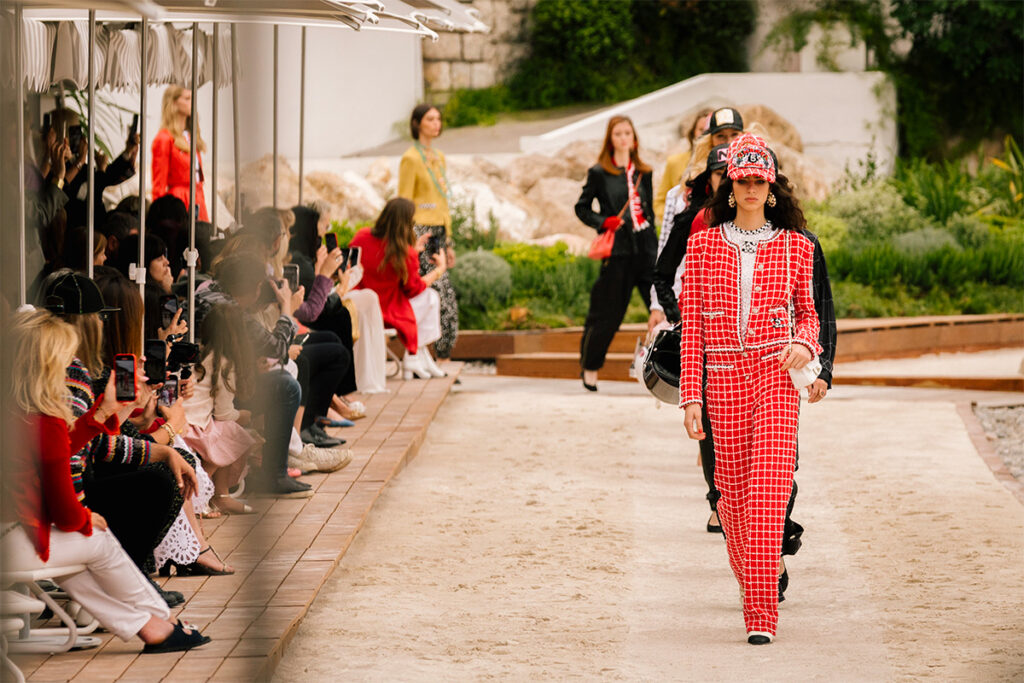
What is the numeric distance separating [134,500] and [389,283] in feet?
15.7

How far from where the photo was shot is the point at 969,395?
10.6m

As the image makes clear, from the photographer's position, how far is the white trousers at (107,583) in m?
4.14

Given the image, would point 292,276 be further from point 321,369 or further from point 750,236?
point 750,236

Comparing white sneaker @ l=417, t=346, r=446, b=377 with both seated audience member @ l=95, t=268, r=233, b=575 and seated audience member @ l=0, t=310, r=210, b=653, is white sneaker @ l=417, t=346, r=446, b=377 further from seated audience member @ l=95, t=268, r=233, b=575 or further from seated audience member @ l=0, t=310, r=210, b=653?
seated audience member @ l=0, t=310, r=210, b=653

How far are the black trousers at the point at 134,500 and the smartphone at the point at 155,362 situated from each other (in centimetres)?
30

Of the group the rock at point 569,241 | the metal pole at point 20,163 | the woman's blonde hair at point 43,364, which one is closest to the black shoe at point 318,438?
the metal pole at point 20,163

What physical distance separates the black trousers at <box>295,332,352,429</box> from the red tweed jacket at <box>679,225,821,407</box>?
284 centimetres

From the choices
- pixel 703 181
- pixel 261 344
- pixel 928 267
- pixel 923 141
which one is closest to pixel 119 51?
pixel 261 344

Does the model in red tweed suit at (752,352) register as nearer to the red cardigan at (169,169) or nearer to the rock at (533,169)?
the red cardigan at (169,169)

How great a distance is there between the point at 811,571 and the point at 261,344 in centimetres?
214

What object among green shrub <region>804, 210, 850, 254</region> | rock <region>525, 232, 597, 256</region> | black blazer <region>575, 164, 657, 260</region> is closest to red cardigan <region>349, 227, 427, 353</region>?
black blazer <region>575, 164, 657, 260</region>

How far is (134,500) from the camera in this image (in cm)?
470

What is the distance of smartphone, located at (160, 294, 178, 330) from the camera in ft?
18.5

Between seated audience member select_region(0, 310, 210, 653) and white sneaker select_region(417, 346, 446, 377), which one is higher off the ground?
seated audience member select_region(0, 310, 210, 653)
